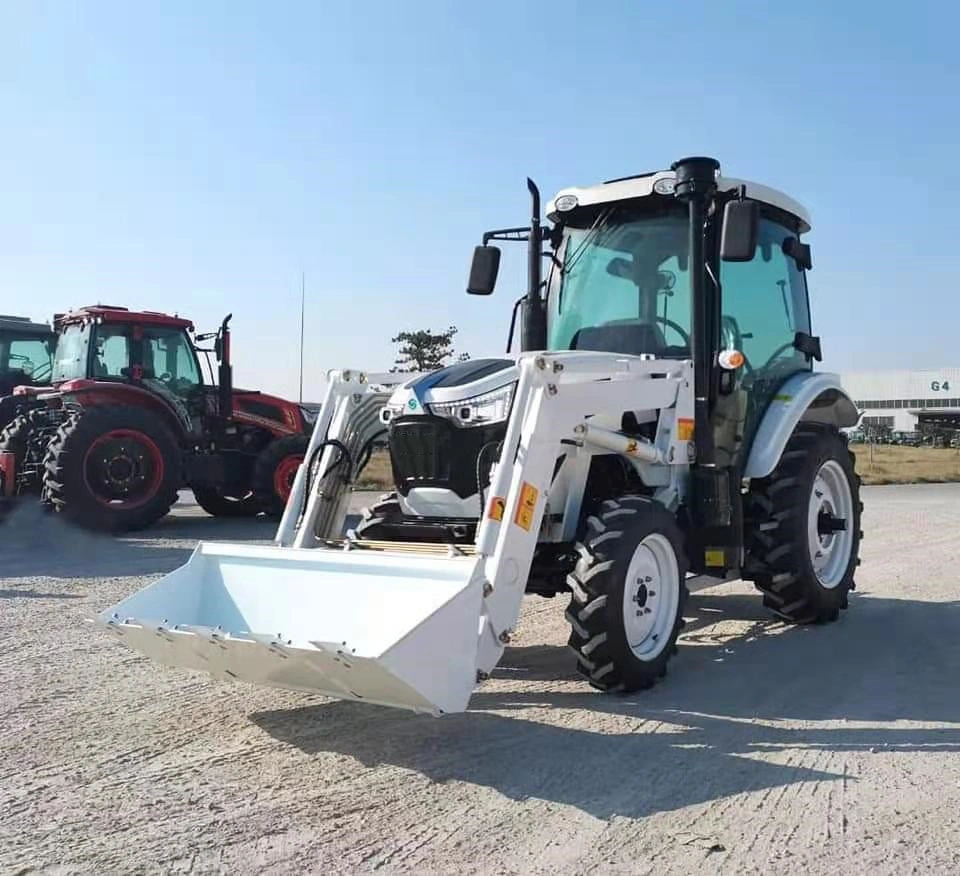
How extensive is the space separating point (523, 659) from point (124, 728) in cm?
224

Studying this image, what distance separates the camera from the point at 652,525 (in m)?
4.99

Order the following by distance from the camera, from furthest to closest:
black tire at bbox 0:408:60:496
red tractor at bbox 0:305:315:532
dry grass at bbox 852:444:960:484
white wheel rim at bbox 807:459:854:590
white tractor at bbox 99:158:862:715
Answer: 1. dry grass at bbox 852:444:960:484
2. black tire at bbox 0:408:60:496
3. red tractor at bbox 0:305:315:532
4. white wheel rim at bbox 807:459:854:590
5. white tractor at bbox 99:158:862:715

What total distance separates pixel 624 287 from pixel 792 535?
5.98 feet

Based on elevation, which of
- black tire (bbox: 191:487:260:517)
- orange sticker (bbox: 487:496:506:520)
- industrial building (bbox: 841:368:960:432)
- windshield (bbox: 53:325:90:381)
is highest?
industrial building (bbox: 841:368:960:432)

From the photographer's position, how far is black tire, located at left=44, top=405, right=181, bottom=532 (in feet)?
37.9

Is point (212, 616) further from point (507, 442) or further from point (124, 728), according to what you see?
point (507, 442)

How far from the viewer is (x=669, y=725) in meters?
4.50

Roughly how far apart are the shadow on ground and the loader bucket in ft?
1.08

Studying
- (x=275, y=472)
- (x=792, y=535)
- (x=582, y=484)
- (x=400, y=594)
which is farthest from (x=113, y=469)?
(x=400, y=594)

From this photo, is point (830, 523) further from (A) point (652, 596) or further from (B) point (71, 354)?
(B) point (71, 354)

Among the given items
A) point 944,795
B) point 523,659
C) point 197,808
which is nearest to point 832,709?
point 944,795

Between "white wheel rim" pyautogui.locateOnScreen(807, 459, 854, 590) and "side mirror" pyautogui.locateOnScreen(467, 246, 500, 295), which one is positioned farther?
"white wheel rim" pyautogui.locateOnScreen(807, 459, 854, 590)

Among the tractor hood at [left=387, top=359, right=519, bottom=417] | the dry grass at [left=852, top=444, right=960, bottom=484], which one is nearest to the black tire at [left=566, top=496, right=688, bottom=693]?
the tractor hood at [left=387, top=359, right=519, bottom=417]

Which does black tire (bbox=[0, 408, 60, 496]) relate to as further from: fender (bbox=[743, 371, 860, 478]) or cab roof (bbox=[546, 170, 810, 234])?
fender (bbox=[743, 371, 860, 478])
